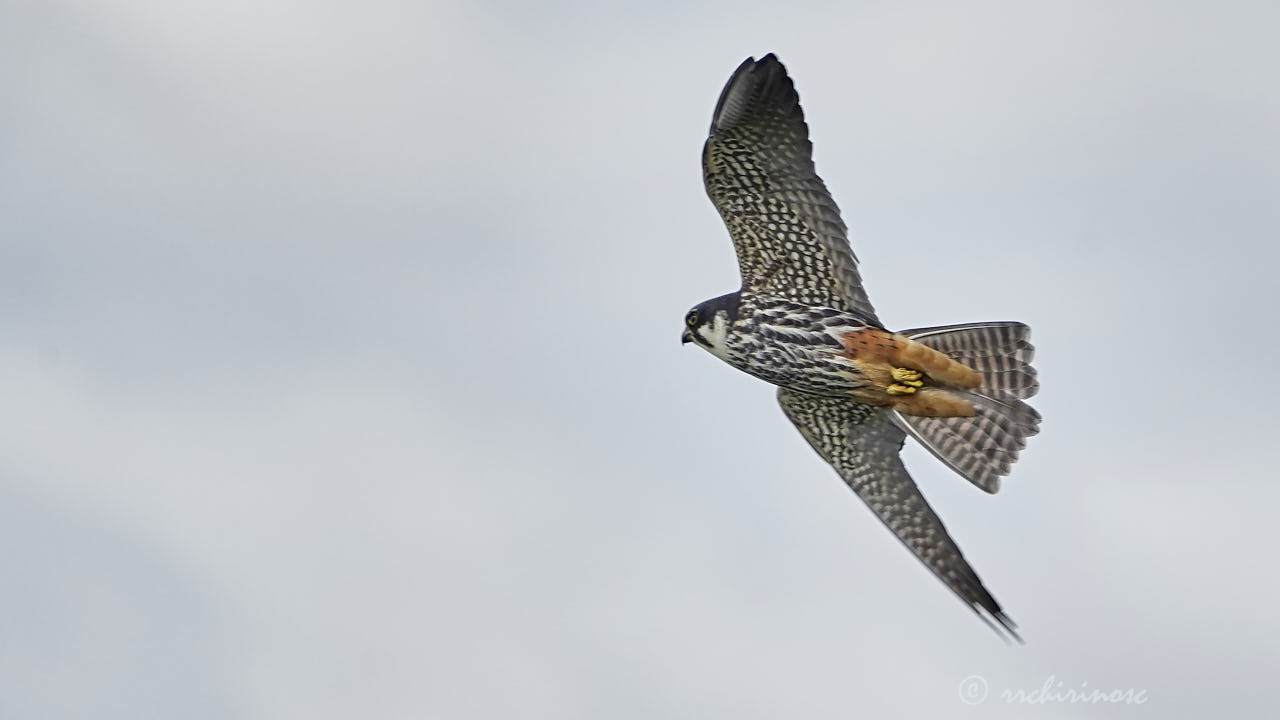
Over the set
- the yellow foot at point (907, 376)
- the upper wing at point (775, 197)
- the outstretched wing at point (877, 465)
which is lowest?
the outstretched wing at point (877, 465)

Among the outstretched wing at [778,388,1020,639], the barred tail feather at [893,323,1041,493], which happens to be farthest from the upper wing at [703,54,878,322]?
the outstretched wing at [778,388,1020,639]

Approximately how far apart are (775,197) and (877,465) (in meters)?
3.37

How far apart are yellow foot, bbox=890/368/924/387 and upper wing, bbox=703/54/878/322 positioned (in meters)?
0.61

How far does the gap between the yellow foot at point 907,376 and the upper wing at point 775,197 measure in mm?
612

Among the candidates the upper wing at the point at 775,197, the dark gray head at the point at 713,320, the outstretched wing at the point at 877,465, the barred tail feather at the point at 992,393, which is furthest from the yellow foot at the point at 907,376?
the dark gray head at the point at 713,320

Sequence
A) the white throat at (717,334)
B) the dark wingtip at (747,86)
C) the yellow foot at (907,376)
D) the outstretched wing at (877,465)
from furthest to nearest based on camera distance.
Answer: the outstretched wing at (877,465), the white throat at (717,334), the yellow foot at (907,376), the dark wingtip at (747,86)

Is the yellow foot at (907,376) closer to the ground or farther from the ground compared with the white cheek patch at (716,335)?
closer to the ground

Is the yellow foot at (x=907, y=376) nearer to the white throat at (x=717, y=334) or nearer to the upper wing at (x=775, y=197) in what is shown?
the upper wing at (x=775, y=197)

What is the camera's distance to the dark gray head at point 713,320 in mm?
20172

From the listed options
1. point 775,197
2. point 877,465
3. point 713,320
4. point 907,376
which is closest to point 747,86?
point 775,197

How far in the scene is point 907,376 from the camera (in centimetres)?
2003

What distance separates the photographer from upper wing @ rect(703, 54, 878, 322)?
61.8ft

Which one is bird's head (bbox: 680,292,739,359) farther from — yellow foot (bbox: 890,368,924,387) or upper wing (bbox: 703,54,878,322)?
yellow foot (bbox: 890,368,924,387)

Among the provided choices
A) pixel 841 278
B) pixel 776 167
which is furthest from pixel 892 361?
pixel 776 167
